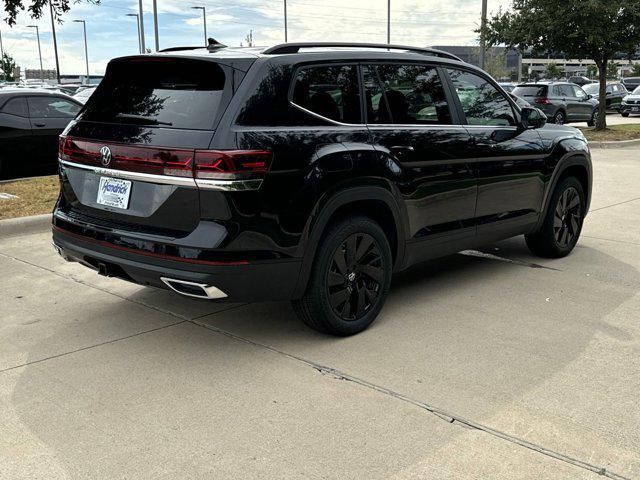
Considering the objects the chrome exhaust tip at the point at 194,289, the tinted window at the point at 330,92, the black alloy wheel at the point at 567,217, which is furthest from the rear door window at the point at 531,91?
the chrome exhaust tip at the point at 194,289

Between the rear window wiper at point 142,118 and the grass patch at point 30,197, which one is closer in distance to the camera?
the rear window wiper at point 142,118

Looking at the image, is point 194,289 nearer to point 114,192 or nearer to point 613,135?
Answer: point 114,192

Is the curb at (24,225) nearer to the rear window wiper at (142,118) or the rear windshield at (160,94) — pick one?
the rear windshield at (160,94)

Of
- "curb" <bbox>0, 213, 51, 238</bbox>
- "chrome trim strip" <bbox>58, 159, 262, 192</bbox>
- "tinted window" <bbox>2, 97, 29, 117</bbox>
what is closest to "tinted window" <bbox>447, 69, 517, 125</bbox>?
"chrome trim strip" <bbox>58, 159, 262, 192</bbox>

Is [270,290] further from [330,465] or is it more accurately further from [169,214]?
[330,465]

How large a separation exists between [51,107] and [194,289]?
8.16 metres

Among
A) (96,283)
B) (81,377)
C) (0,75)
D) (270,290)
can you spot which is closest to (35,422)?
(81,377)

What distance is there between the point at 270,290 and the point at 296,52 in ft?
4.76

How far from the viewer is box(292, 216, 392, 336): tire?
414cm

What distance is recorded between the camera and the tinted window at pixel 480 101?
5258 mm

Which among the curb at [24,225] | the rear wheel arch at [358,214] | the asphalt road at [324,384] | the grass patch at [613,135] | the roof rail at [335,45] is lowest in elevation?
the grass patch at [613,135]

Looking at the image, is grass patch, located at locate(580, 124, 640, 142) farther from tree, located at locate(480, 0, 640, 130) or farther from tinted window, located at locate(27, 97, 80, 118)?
tinted window, located at locate(27, 97, 80, 118)

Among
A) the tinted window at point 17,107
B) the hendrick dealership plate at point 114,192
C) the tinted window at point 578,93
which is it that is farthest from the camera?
the tinted window at point 578,93

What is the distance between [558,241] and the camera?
6.39 m
